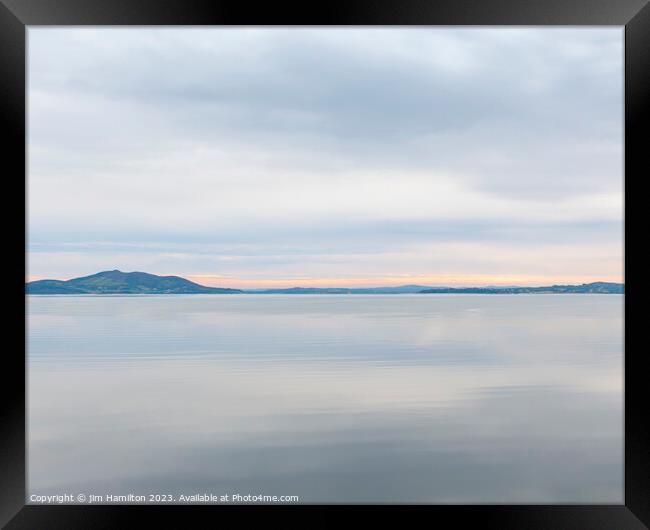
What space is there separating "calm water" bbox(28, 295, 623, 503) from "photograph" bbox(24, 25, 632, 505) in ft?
0.06

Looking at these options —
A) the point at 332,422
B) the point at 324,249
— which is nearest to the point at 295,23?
the point at 332,422

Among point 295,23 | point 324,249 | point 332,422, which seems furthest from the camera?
point 324,249

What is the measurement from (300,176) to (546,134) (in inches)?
211

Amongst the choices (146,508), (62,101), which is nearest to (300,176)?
(62,101)

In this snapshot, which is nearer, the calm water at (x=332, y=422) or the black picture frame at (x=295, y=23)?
the black picture frame at (x=295, y=23)

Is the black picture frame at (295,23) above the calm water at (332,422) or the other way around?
above

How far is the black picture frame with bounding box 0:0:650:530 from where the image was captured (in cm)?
153

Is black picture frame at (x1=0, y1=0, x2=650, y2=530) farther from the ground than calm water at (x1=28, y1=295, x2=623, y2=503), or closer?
farther from the ground

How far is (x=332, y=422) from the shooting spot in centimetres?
317

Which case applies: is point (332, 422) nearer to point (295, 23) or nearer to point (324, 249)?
point (295, 23)

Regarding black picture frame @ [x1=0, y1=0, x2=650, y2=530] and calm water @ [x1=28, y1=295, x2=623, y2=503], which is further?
calm water @ [x1=28, y1=295, x2=623, y2=503]

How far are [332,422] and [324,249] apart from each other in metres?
11.9

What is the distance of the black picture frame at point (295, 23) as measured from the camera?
60.1 inches

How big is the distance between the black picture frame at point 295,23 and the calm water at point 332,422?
0.58 metres
